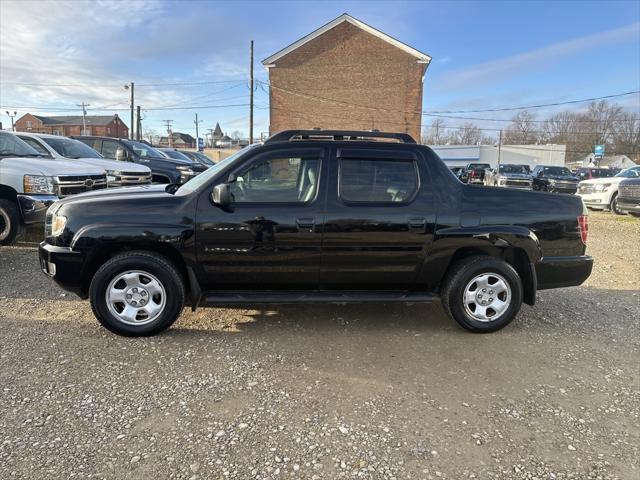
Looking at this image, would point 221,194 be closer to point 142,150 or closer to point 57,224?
point 57,224

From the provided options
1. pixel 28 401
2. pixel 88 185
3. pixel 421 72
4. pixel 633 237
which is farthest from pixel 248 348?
pixel 421 72

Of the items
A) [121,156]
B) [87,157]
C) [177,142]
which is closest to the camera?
[87,157]

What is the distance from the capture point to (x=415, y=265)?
4047 millimetres

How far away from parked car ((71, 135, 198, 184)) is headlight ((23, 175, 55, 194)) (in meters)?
5.06

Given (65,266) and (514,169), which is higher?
(514,169)

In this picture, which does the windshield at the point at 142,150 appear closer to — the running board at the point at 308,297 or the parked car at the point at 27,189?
the parked car at the point at 27,189

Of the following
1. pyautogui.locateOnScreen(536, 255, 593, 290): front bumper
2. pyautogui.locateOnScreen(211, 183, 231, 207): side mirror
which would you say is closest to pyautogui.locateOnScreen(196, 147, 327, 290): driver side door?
pyautogui.locateOnScreen(211, 183, 231, 207): side mirror

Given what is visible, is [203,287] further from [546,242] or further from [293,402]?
[546,242]

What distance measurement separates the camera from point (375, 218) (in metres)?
3.92

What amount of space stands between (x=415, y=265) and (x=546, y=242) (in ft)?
4.31

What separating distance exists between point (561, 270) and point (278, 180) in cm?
288

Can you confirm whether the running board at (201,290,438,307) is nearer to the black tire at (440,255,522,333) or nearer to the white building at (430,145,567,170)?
the black tire at (440,255,522,333)

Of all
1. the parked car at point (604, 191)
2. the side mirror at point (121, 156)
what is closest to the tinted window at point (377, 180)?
the side mirror at point (121, 156)

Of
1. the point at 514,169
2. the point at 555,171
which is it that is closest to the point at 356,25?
the point at 514,169
